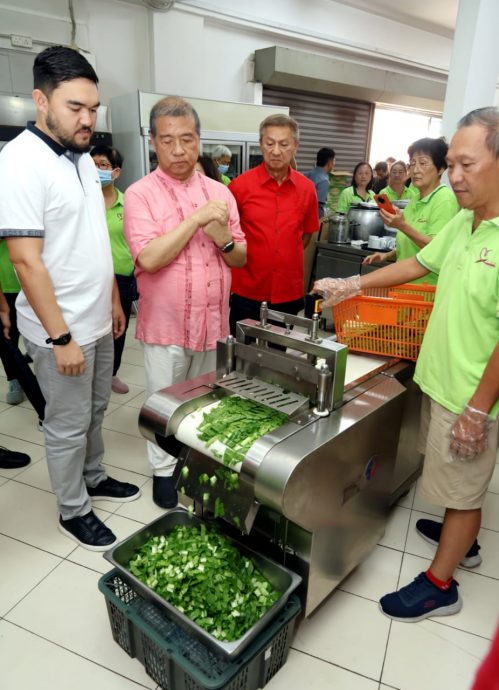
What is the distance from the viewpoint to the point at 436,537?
215 centimetres

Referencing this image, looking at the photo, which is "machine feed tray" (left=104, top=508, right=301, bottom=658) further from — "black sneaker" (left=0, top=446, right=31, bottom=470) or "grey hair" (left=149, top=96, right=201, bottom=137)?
"grey hair" (left=149, top=96, right=201, bottom=137)

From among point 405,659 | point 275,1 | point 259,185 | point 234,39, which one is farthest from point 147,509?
point 275,1

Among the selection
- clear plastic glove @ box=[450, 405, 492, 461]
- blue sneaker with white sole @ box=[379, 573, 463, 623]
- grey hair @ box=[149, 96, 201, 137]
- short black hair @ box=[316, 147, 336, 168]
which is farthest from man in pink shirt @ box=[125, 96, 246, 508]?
short black hair @ box=[316, 147, 336, 168]

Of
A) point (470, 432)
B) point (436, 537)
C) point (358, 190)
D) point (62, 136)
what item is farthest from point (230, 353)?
point (358, 190)

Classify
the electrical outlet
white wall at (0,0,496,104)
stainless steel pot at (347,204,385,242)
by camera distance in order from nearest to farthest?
stainless steel pot at (347,204,385,242), the electrical outlet, white wall at (0,0,496,104)

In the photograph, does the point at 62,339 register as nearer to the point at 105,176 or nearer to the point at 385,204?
the point at 105,176

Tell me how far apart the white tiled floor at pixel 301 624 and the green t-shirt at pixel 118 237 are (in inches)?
54.3

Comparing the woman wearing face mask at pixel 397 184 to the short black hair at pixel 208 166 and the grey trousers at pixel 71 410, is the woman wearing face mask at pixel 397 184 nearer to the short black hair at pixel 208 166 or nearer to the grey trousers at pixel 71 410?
the short black hair at pixel 208 166

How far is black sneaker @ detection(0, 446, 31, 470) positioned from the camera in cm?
256

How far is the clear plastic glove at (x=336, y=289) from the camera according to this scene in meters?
1.87

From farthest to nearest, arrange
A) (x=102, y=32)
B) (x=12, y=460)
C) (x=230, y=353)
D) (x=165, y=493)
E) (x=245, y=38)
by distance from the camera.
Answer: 1. (x=245, y=38)
2. (x=102, y=32)
3. (x=12, y=460)
4. (x=165, y=493)
5. (x=230, y=353)

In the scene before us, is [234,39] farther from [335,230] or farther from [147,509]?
[147,509]

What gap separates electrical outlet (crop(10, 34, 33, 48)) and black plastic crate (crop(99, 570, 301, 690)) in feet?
15.5

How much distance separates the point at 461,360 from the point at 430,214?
1.22 meters
